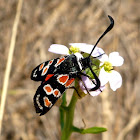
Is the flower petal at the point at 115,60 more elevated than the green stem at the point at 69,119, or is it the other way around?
the flower petal at the point at 115,60

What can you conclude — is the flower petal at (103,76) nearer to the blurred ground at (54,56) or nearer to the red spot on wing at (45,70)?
the red spot on wing at (45,70)

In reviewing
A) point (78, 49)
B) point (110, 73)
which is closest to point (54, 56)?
point (78, 49)

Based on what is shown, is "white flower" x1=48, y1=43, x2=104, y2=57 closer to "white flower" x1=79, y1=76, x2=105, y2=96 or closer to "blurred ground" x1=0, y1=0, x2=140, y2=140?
"white flower" x1=79, y1=76, x2=105, y2=96

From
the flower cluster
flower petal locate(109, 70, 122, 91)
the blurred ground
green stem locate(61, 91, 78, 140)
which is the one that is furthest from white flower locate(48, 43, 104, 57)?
the blurred ground

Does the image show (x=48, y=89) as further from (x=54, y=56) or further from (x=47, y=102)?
(x=54, y=56)

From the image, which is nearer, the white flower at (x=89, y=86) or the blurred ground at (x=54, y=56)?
the white flower at (x=89, y=86)

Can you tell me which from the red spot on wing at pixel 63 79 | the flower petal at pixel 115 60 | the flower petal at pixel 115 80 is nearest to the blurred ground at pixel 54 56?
the flower petal at pixel 115 60

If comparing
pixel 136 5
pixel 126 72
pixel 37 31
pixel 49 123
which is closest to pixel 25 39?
pixel 37 31

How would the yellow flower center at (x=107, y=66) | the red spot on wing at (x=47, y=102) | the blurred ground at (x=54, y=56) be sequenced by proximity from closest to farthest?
the red spot on wing at (x=47, y=102), the yellow flower center at (x=107, y=66), the blurred ground at (x=54, y=56)
